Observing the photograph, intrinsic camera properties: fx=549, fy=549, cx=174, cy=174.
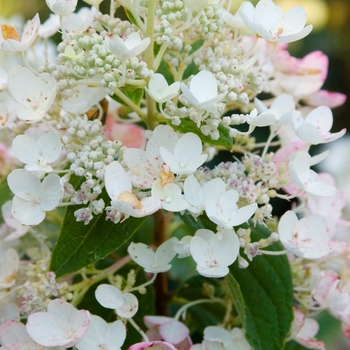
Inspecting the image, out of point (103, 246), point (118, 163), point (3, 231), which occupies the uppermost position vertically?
point (118, 163)

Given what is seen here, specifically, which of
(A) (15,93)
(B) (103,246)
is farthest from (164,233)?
(A) (15,93)

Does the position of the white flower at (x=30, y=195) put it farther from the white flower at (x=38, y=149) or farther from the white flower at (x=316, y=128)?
the white flower at (x=316, y=128)

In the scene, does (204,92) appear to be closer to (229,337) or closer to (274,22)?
(274,22)

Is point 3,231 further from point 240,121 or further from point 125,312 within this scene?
point 240,121

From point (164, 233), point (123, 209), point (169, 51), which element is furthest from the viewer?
point (164, 233)

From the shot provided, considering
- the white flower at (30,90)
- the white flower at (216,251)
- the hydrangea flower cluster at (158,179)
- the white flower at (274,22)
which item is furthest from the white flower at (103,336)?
the white flower at (274,22)
